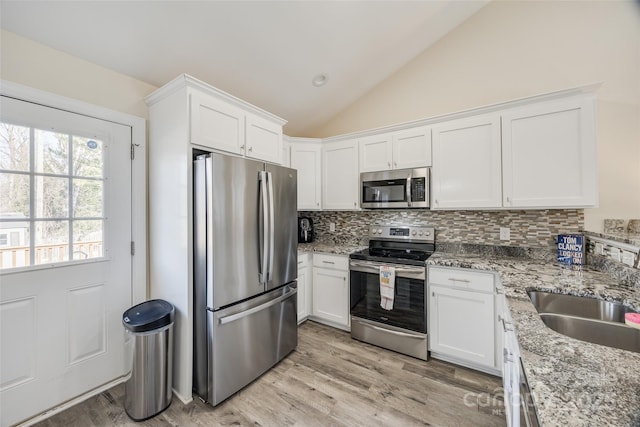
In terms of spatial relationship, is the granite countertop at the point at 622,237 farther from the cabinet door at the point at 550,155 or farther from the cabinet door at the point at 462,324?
the cabinet door at the point at 462,324

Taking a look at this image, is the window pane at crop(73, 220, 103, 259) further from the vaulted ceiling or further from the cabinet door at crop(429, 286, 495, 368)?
the cabinet door at crop(429, 286, 495, 368)

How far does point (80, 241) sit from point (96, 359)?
0.90 m

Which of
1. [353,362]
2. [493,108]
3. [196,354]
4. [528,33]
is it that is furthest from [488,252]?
[196,354]

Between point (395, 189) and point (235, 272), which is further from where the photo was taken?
point (395, 189)

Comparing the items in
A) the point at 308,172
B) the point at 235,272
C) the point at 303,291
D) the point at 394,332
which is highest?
the point at 308,172

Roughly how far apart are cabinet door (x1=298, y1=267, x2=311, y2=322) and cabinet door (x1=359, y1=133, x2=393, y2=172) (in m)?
1.35

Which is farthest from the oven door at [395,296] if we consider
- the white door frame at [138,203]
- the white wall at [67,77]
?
the white wall at [67,77]

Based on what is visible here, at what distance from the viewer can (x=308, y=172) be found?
3186mm

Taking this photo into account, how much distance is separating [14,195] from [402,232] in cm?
315

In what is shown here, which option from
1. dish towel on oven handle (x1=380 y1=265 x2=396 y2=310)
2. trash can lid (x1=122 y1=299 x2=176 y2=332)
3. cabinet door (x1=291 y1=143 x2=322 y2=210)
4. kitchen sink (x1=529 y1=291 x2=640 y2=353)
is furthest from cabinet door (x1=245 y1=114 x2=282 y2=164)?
kitchen sink (x1=529 y1=291 x2=640 y2=353)

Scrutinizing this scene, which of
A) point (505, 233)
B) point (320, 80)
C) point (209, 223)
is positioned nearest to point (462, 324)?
Answer: point (505, 233)

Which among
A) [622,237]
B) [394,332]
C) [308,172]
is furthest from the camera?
[308,172]

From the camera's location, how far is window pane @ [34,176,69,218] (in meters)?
1.65

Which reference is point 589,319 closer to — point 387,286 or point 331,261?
point 387,286
